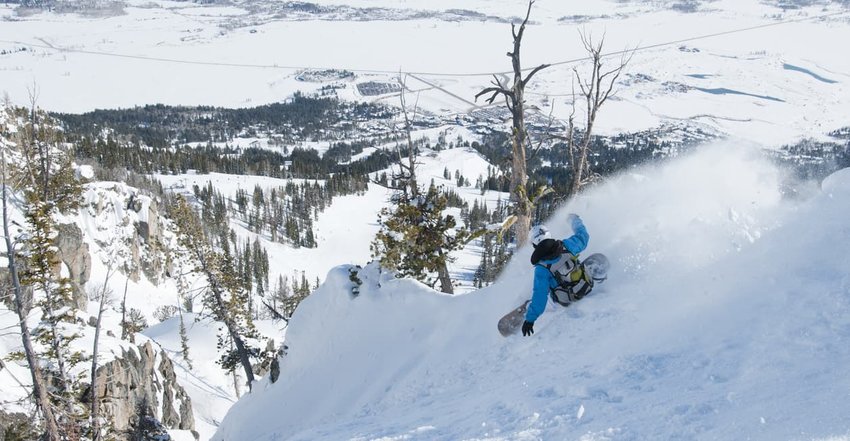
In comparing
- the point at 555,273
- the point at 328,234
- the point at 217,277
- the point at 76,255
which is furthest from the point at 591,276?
the point at 328,234

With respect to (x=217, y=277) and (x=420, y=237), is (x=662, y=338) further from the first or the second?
(x=217, y=277)

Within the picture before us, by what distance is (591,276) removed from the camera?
9.01 metres

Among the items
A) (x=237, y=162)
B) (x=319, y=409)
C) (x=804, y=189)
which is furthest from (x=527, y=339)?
(x=237, y=162)

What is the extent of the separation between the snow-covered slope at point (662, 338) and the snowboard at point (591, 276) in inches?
8.4

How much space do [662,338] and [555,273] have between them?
198 cm

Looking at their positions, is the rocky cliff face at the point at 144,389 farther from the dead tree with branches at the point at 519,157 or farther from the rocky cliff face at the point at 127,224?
the rocky cliff face at the point at 127,224

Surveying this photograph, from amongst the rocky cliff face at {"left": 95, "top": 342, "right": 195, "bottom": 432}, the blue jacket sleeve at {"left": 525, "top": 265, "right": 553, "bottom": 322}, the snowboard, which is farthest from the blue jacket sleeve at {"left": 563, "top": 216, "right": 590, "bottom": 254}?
the rocky cliff face at {"left": 95, "top": 342, "right": 195, "bottom": 432}

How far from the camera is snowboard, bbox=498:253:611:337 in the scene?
9.05 metres

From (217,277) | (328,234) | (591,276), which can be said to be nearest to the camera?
(591,276)

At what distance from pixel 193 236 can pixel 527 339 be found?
22713 millimetres

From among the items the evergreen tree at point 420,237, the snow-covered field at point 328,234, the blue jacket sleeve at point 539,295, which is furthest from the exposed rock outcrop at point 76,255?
the blue jacket sleeve at point 539,295

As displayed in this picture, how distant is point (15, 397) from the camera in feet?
77.7

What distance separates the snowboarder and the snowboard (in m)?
0.26

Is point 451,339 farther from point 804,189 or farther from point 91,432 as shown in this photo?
point 91,432
